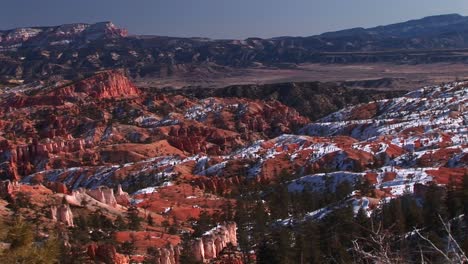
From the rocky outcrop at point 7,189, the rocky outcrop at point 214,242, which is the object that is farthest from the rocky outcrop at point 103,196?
the rocky outcrop at point 214,242

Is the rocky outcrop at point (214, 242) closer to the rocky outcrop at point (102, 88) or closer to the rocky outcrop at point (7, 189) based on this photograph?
the rocky outcrop at point (7, 189)

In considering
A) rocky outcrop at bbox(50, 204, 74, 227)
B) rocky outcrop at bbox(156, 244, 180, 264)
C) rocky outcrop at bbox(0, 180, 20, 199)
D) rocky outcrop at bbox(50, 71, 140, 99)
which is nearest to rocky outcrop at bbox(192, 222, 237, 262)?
rocky outcrop at bbox(156, 244, 180, 264)

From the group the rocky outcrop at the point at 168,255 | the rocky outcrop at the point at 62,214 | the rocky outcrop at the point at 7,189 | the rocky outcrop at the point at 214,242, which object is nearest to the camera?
the rocky outcrop at the point at 168,255

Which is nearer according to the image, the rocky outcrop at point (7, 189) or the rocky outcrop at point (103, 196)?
the rocky outcrop at point (7, 189)

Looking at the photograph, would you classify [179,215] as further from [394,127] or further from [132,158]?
[394,127]

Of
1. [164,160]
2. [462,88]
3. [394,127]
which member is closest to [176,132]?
[164,160]

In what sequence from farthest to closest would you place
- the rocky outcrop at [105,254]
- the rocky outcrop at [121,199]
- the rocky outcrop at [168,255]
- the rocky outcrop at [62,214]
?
the rocky outcrop at [121,199]
the rocky outcrop at [62,214]
the rocky outcrop at [168,255]
the rocky outcrop at [105,254]

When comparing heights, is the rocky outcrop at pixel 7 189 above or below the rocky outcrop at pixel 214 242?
above
